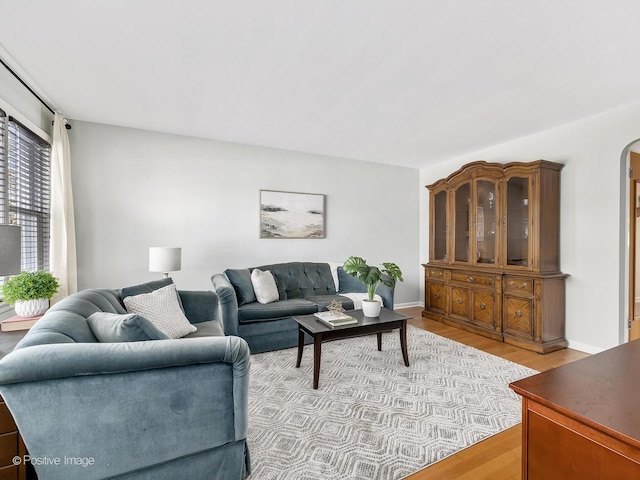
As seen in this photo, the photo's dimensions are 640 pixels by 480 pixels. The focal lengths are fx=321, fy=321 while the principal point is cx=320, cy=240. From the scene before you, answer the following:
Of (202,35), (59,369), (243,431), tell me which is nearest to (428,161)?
(202,35)

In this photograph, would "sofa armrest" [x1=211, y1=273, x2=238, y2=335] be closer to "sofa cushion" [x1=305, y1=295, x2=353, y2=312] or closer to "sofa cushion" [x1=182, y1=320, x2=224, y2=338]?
"sofa cushion" [x1=182, y1=320, x2=224, y2=338]

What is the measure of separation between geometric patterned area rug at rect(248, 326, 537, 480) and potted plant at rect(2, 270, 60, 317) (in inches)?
63.6

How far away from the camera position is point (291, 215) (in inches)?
182

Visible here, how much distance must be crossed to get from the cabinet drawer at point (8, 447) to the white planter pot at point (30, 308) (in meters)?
1.24

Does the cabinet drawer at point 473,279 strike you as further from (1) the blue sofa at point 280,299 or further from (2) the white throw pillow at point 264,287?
(2) the white throw pillow at point 264,287

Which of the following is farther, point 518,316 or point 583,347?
point 518,316

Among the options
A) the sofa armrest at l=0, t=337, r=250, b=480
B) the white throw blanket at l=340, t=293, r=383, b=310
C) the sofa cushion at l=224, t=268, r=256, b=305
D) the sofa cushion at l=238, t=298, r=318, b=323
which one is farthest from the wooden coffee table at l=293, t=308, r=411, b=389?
the sofa armrest at l=0, t=337, r=250, b=480

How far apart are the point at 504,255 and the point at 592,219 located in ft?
2.93

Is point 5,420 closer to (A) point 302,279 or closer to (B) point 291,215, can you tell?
(A) point 302,279

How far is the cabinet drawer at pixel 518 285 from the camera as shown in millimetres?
3480

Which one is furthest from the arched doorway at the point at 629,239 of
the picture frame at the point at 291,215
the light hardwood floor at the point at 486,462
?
the picture frame at the point at 291,215

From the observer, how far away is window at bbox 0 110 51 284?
2.47 m

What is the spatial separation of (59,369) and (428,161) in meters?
5.13

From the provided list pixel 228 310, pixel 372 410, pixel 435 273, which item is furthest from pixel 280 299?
pixel 435 273
